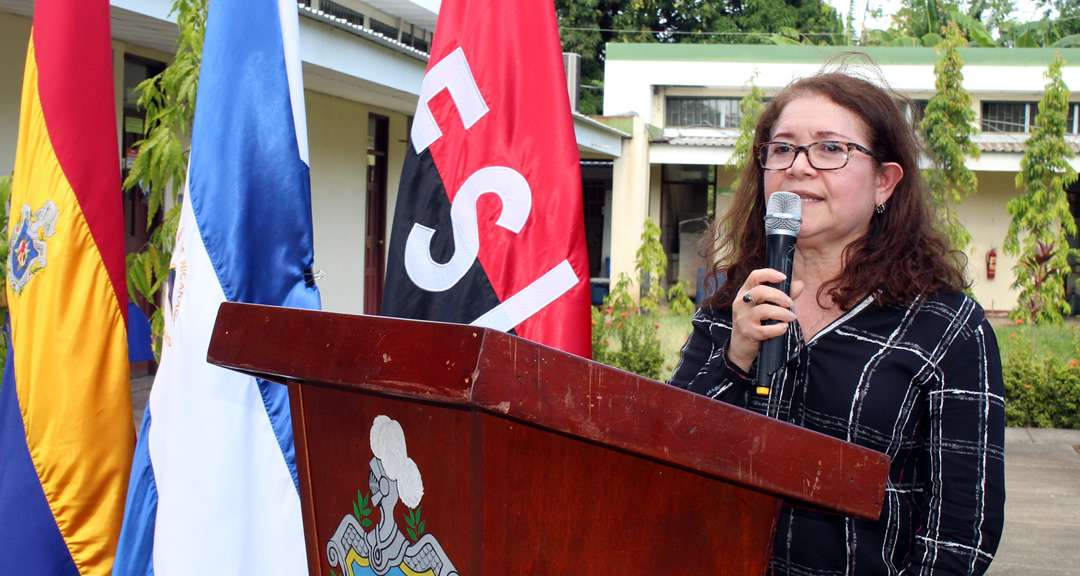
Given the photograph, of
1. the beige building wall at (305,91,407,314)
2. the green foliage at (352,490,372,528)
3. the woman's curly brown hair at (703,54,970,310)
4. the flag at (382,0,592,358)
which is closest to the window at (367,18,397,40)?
the beige building wall at (305,91,407,314)

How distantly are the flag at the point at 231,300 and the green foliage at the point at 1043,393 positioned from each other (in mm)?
6507

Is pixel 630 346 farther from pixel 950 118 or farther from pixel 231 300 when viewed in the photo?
pixel 231 300

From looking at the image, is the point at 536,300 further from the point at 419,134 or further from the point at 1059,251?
the point at 1059,251

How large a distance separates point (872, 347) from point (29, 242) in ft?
8.49

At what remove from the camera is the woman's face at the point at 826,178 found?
1.42 m

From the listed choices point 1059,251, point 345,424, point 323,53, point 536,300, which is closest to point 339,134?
point 323,53

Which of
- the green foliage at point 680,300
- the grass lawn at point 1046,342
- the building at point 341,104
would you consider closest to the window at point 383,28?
the building at point 341,104

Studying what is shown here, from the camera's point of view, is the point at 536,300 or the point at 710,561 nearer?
the point at 710,561

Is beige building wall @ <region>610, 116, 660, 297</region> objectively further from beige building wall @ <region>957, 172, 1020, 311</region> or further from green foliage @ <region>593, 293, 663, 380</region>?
green foliage @ <region>593, 293, 663, 380</region>

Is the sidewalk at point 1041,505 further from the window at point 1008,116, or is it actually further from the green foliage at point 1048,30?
the green foliage at point 1048,30

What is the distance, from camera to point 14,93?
560 centimetres

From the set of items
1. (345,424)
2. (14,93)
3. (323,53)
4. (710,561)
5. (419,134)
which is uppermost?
(323,53)

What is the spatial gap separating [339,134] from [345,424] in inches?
324

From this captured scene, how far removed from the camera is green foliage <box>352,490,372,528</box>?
1085 millimetres
